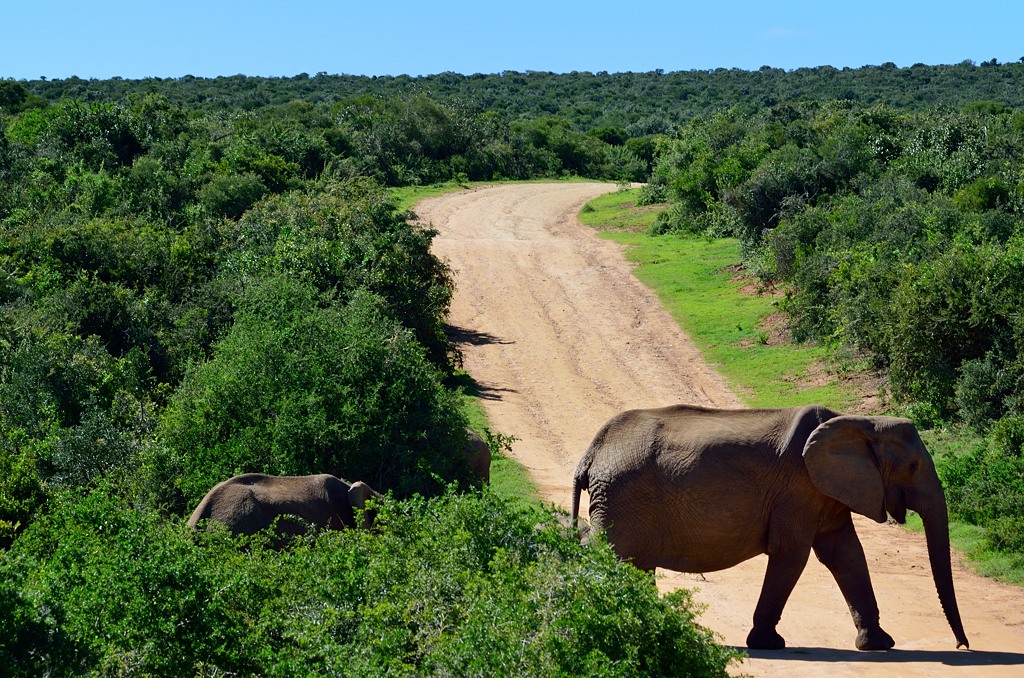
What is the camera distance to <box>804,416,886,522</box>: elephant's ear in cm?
1091

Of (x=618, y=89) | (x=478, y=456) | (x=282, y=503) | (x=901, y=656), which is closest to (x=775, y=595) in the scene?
(x=901, y=656)

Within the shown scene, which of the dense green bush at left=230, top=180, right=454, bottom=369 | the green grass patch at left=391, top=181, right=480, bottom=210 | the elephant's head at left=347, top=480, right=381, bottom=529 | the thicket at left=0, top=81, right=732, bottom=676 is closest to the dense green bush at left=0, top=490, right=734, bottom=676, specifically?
the thicket at left=0, top=81, right=732, bottom=676

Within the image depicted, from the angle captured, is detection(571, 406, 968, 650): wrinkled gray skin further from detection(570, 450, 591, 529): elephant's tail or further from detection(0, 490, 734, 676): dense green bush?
detection(0, 490, 734, 676): dense green bush

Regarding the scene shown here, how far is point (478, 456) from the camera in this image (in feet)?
52.1

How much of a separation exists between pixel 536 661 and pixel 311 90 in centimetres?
9156

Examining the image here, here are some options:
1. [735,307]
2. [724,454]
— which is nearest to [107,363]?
[724,454]

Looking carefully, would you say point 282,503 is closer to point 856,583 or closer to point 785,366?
point 856,583

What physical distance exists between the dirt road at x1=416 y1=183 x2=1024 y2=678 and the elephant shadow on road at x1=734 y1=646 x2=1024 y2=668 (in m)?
0.02

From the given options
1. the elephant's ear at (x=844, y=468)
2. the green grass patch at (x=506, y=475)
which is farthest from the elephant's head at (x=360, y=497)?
the elephant's ear at (x=844, y=468)

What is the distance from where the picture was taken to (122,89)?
284ft

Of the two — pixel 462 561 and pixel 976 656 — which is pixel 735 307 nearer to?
pixel 976 656

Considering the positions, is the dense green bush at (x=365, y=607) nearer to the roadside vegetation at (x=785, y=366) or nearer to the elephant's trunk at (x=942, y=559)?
the elephant's trunk at (x=942, y=559)

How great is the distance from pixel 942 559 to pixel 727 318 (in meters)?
17.3

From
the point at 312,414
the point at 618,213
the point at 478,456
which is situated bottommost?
the point at 478,456
